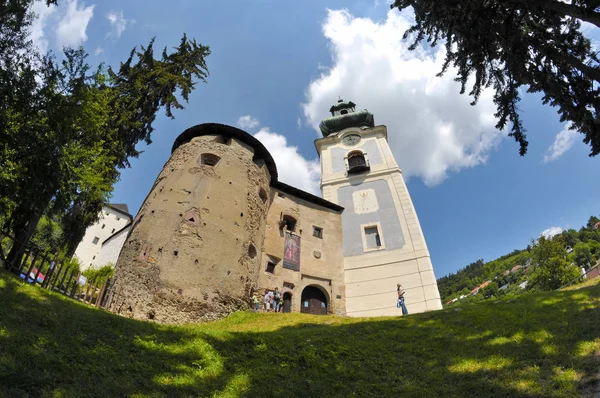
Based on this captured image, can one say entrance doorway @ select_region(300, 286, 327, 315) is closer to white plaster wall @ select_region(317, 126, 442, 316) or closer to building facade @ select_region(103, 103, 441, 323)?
building facade @ select_region(103, 103, 441, 323)

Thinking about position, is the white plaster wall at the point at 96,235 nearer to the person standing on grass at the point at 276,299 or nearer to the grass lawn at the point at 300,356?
the person standing on grass at the point at 276,299

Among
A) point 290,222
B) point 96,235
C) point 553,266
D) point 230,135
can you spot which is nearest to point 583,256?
point 553,266

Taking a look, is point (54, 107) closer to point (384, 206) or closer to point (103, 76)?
point (103, 76)

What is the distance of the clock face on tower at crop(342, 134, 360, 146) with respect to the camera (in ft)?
94.5

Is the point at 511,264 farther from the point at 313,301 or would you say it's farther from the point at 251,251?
the point at 251,251

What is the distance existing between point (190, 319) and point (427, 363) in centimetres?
844

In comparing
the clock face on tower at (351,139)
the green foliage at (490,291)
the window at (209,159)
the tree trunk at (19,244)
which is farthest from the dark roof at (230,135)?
the green foliage at (490,291)

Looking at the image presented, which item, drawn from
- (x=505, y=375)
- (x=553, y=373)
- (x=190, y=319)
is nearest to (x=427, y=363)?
(x=505, y=375)

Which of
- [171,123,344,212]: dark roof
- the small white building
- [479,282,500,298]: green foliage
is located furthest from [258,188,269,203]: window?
[479,282,500,298]: green foliage

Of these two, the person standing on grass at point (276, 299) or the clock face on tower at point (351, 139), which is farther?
the clock face on tower at point (351, 139)

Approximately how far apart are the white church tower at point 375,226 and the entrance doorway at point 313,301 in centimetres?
142

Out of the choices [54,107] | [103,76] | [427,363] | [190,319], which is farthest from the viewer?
[103,76]

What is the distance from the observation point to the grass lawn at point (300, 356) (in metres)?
5.72

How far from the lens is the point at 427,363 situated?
7.80 metres
